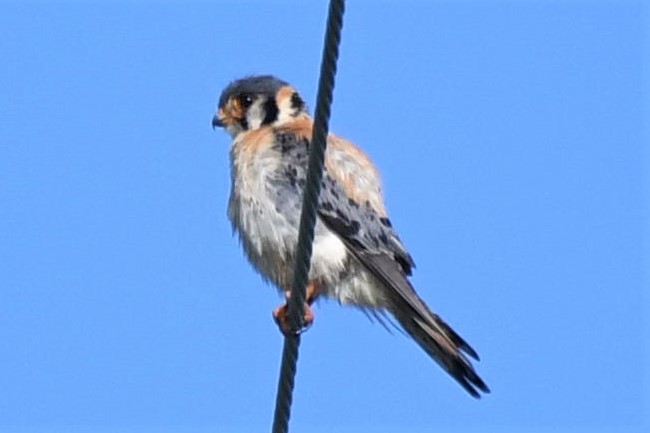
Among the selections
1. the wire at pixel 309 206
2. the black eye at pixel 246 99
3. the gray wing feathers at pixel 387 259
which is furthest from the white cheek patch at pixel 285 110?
the wire at pixel 309 206

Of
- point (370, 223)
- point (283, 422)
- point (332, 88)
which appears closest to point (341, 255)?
point (370, 223)

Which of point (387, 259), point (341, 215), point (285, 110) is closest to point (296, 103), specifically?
point (285, 110)

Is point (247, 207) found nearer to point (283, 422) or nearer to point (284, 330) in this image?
point (284, 330)

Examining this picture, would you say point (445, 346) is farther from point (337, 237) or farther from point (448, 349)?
point (337, 237)

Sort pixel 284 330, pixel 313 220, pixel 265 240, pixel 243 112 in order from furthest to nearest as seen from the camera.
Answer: pixel 243 112, pixel 265 240, pixel 284 330, pixel 313 220

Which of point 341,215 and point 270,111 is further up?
point 270,111

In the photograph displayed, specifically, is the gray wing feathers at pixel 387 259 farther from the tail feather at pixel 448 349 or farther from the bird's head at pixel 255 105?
the bird's head at pixel 255 105
